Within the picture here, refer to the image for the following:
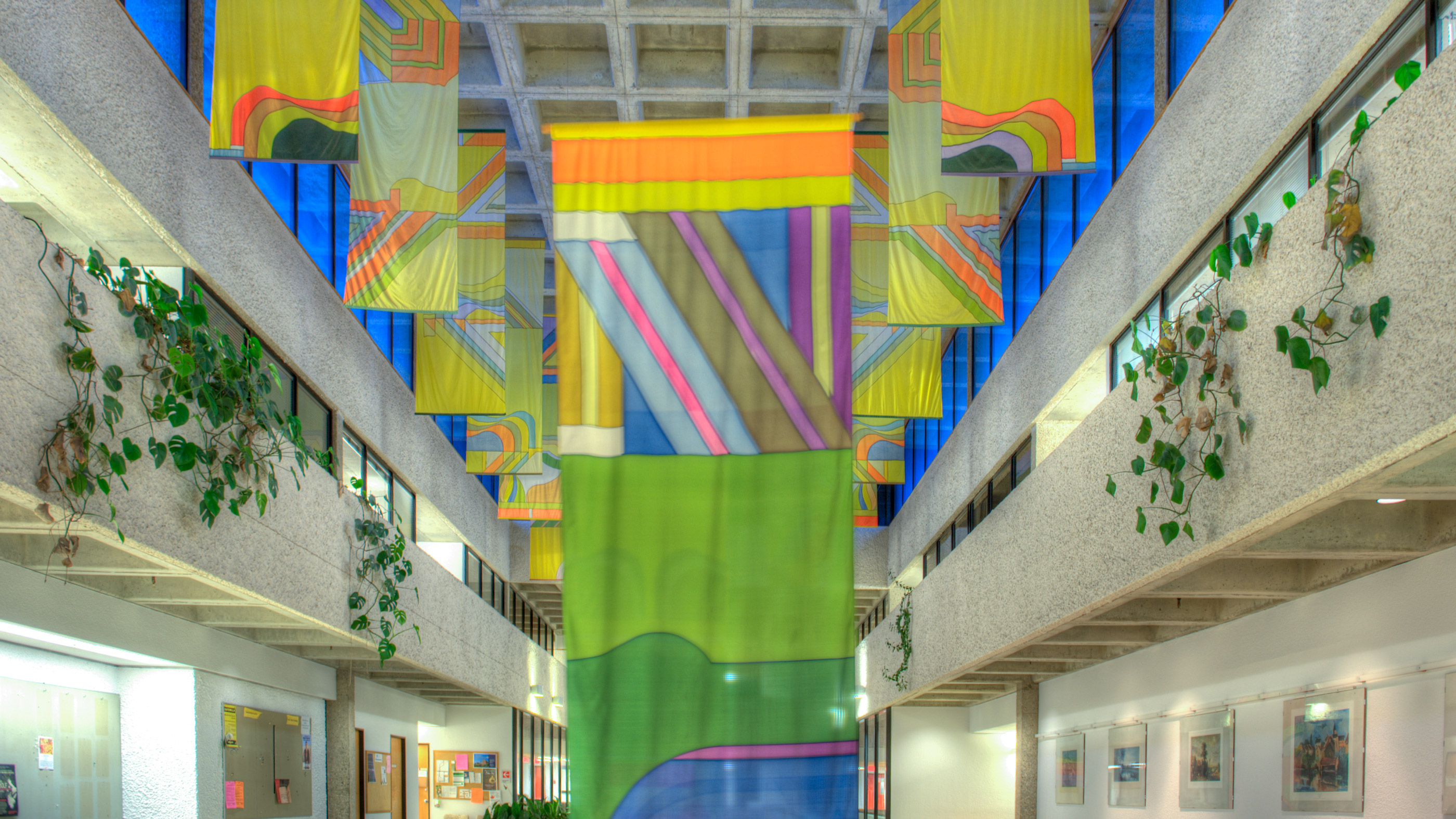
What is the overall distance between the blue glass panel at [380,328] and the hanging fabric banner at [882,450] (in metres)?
6.84

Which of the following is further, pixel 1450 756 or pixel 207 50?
pixel 207 50

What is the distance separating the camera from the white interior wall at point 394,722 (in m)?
18.7

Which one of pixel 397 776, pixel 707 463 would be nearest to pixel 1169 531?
pixel 707 463

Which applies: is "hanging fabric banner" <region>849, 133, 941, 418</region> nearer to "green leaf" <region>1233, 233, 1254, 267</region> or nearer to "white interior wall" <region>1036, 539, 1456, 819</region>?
"white interior wall" <region>1036, 539, 1456, 819</region>

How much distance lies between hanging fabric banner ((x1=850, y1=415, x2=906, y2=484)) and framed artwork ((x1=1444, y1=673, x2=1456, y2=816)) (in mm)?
10772

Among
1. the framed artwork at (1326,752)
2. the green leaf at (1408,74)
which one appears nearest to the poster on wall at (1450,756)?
the framed artwork at (1326,752)

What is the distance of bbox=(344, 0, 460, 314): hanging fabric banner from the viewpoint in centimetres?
1006

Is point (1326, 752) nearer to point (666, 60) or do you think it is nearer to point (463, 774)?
point (666, 60)

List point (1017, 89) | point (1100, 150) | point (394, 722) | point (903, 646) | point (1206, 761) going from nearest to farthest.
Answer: point (1017, 89), point (1206, 761), point (1100, 150), point (903, 646), point (394, 722)

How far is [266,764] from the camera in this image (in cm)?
1357

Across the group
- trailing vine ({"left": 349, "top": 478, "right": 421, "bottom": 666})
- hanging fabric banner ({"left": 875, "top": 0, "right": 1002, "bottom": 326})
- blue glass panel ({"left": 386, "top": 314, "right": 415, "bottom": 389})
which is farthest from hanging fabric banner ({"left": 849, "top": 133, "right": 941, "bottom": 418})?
blue glass panel ({"left": 386, "top": 314, "right": 415, "bottom": 389})

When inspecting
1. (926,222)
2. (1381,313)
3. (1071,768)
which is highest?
(926,222)

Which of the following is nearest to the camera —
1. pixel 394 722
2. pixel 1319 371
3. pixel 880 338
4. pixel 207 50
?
pixel 1319 371

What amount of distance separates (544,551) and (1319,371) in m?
19.5
